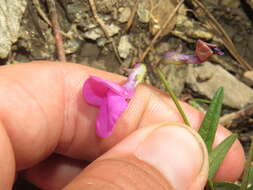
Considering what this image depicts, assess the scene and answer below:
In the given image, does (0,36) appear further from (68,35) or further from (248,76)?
(248,76)

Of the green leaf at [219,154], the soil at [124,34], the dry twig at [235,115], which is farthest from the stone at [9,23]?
the dry twig at [235,115]

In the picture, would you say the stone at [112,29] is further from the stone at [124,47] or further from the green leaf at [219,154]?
the green leaf at [219,154]

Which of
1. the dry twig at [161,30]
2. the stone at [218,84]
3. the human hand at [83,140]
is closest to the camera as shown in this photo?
the human hand at [83,140]

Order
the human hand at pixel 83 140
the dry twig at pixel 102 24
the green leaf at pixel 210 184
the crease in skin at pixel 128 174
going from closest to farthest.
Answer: the crease in skin at pixel 128 174 < the human hand at pixel 83 140 < the green leaf at pixel 210 184 < the dry twig at pixel 102 24

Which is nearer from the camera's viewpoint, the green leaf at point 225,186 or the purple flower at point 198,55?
the purple flower at point 198,55

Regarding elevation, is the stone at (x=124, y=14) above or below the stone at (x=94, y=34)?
above

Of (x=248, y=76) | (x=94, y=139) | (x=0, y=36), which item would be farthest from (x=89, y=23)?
(x=248, y=76)

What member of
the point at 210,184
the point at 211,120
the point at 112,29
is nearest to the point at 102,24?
the point at 112,29
